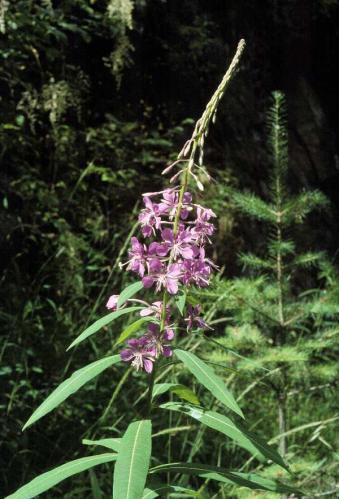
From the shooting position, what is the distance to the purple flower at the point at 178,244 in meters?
1.25

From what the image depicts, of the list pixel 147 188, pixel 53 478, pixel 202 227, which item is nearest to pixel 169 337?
pixel 202 227

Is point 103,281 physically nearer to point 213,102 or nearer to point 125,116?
point 125,116

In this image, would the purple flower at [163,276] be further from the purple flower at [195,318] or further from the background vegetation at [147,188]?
the background vegetation at [147,188]

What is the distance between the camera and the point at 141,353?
130 centimetres

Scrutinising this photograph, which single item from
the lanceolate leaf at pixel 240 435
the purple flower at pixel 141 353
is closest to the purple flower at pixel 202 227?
the purple flower at pixel 141 353

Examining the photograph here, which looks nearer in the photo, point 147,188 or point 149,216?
point 149,216

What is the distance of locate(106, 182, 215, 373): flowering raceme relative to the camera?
1.25 meters

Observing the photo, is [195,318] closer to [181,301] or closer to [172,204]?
[181,301]

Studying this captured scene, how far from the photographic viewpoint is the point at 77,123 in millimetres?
3953

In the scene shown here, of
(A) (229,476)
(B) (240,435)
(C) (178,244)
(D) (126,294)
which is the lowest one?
(A) (229,476)

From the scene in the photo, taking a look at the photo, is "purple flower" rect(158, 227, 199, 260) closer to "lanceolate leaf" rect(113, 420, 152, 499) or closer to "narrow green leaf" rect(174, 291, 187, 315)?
"narrow green leaf" rect(174, 291, 187, 315)

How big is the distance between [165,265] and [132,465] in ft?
1.29

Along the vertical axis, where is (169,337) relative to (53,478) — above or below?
above

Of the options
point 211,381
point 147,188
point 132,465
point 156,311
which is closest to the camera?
point 132,465
